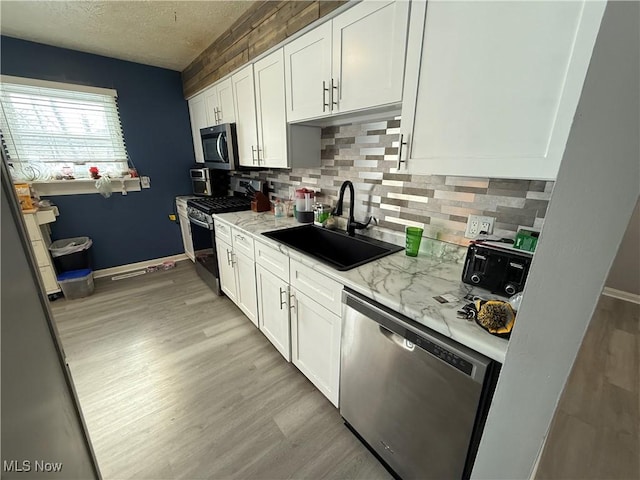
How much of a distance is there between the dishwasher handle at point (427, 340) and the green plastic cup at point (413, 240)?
49 cm

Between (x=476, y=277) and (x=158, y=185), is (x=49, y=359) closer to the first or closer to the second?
(x=476, y=277)

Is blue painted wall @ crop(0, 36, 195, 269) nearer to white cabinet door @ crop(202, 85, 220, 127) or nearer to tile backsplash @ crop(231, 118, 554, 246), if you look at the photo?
white cabinet door @ crop(202, 85, 220, 127)

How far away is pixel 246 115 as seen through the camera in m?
2.20

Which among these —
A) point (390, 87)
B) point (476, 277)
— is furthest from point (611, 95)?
point (390, 87)

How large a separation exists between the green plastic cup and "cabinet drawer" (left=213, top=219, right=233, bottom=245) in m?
1.48

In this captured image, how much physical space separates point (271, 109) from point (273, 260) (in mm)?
1156

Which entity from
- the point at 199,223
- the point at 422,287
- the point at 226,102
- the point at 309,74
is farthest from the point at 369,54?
the point at 199,223

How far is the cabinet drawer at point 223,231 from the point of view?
7.27 feet

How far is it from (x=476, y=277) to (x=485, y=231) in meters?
0.33

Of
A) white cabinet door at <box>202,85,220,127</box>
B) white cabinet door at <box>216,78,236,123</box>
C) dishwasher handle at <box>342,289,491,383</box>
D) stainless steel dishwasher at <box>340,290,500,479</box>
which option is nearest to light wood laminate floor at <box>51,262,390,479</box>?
stainless steel dishwasher at <box>340,290,500,479</box>

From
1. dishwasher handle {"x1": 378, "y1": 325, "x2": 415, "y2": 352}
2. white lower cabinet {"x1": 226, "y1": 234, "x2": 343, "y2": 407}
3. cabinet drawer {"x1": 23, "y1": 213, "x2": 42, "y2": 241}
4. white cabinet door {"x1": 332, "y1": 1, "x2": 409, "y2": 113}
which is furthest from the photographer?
cabinet drawer {"x1": 23, "y1": 213, "x2": 42, "y2": 241}

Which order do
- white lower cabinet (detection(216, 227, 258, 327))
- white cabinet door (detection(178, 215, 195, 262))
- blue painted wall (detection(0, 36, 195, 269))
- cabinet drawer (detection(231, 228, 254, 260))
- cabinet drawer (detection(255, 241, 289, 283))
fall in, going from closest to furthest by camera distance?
cabinet drawer (detection(255, 241, 289, 283))
cabinet drawer (detection(231, 228, 254, 260))
white lower cabinet (detection(216, 227, 258, 327))
blue painted wall (detection(0, 36, 195, 269))
white cabinet door (detection(178, 215, 195, 262))

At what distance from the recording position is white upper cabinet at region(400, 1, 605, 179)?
2.37 ft

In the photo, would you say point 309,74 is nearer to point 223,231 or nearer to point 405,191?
point 405,191
